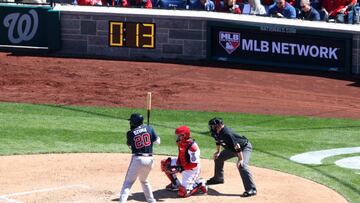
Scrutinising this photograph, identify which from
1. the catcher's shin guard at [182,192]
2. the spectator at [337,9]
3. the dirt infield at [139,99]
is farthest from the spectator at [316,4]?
the catcher's shin guard at [182,192]

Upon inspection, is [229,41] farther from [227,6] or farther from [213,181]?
[213,181]

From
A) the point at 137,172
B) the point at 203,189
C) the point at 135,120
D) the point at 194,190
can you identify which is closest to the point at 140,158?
the point at 137,172

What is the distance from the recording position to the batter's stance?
14703 millimetres

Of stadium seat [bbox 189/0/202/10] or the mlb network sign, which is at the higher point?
stadium seat [bbox 189/0/202/10]

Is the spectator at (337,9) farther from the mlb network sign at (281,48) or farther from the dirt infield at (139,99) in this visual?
the dirt infield at (139,99)

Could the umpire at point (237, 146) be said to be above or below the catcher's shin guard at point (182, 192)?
above

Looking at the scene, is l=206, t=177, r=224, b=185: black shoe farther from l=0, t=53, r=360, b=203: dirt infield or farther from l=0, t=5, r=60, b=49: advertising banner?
l=0, t=5, r=60, b=49: advertising banner

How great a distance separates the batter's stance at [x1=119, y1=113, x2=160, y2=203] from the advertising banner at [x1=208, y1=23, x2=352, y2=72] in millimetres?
11798

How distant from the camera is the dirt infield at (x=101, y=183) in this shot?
51.4 feet

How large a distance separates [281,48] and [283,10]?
1.37 metres

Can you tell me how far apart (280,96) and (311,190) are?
7975 mm

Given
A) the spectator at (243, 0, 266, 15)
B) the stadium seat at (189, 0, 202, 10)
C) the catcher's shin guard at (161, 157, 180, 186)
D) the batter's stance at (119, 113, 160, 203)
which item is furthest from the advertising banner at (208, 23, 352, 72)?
the batter's stance at (119, 113, 160, 203)

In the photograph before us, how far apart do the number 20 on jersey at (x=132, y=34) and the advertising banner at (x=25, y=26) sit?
191cm

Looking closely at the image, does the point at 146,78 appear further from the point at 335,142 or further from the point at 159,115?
the point at 335,142
